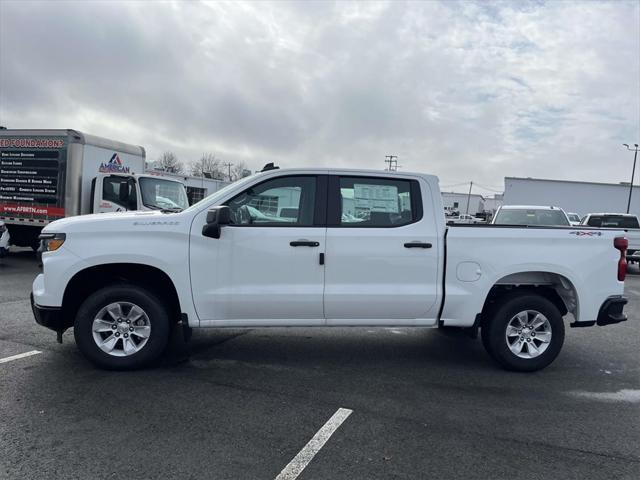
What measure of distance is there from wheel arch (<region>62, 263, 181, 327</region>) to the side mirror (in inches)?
24.0

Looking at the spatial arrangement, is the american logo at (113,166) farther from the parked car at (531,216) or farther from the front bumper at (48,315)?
the parked car at (531,216)

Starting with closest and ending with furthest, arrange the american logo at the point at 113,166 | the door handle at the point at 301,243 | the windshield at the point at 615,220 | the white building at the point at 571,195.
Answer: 1. the door handle at the point at 301,243
2. the american logo at the point at 113,166
3. the windshield at the point at 615,220
4. the white building at the point at 571,195

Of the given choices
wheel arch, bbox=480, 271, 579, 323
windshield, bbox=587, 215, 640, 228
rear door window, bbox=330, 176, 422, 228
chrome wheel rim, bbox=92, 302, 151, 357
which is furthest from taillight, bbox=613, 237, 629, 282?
windshield, bbox=587, 215, 640, 228

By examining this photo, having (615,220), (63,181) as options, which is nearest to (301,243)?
(63,181)

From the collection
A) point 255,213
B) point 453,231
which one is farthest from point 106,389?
point 453,231

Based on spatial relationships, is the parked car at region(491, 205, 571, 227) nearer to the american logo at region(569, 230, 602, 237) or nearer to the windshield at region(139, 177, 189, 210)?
the american logo at region(569, 230, 602, 237)

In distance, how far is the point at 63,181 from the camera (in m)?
11.7

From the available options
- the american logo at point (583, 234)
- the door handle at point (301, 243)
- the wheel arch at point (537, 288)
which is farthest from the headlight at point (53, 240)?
Result: the american logo at point (583, 234)

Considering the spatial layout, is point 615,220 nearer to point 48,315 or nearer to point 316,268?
point 316,268

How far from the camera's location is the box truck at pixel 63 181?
455 inches

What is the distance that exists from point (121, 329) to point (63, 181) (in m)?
8.37

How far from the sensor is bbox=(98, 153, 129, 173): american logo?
40.6ft

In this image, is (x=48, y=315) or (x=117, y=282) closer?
(x=48, y=315)

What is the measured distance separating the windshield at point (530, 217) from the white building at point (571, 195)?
33808 millimetres
